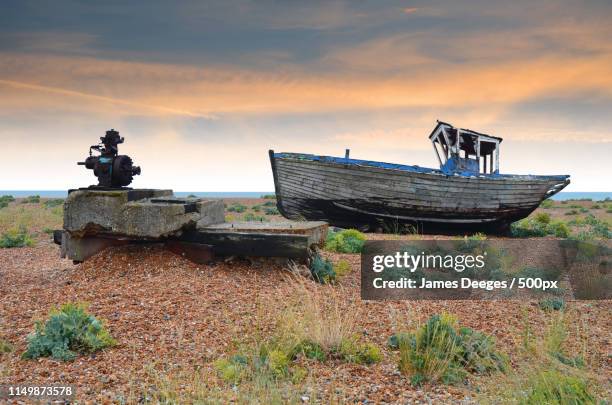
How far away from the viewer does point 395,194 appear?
1560 cm

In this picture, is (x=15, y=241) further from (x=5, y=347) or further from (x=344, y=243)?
(x=5, y=347)

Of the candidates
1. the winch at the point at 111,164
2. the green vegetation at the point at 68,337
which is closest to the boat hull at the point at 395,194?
the winch at the point at 111,164

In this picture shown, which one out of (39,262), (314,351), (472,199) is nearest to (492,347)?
(314,351)

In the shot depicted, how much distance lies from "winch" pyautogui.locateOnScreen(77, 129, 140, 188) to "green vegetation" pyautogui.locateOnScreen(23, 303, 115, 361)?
368cm

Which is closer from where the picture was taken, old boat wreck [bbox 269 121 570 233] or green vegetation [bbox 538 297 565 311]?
green vegetation [bbox 538 297 565 311]

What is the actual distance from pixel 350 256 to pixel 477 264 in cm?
263

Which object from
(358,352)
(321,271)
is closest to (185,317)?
(358,352)

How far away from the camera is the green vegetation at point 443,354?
179 inches

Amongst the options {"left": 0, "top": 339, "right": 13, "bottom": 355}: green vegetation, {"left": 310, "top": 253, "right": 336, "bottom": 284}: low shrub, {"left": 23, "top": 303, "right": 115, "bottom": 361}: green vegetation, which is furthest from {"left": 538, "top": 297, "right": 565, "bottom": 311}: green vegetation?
{"left": 0, "top": 339, "right": 13, "bottom": 355}: green vegetation

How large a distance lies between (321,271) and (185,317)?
2.79 m

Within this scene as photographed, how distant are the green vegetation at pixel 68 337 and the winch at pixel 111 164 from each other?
368cm

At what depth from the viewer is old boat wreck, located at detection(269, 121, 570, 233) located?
15422mm

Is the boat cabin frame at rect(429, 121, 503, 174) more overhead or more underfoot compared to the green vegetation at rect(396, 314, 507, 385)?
more overhead

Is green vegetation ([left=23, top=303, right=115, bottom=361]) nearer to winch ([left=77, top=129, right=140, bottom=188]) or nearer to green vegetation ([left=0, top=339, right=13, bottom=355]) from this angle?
green vegetation ([left=0, top=339, right=13, bottom=355])
